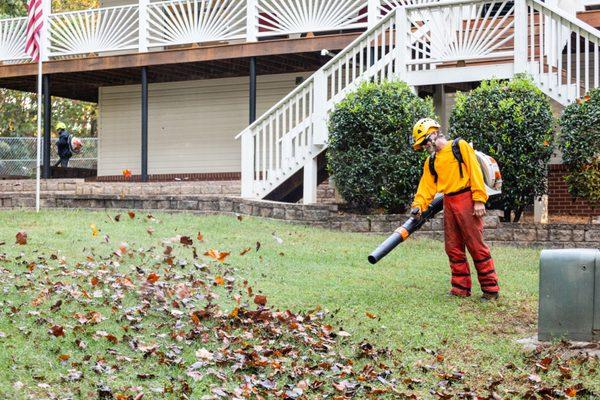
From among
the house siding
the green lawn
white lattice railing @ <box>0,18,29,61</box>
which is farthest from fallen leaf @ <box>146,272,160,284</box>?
white lattice railing @ <box>0,18,29,61</box>

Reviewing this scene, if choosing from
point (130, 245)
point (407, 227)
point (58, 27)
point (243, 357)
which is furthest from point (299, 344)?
point (58, 27)

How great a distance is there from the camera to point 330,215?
14.4m

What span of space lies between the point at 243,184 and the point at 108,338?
8.85 meters

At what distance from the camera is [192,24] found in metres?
20.0

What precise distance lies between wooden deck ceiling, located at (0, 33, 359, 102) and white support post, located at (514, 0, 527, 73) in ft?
15.2

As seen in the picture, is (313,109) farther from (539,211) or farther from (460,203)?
(460,203)

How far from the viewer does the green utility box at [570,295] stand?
A: 7.64 meters

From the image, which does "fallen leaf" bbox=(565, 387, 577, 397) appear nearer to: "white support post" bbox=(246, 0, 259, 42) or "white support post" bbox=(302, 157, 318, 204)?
"white support post" bbox=(302, 157, 318, 204)

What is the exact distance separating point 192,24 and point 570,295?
44.9 ft

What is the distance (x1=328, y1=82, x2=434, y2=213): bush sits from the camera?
1371cm

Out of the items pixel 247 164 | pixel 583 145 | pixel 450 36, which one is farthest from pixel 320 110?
pixel 583 145

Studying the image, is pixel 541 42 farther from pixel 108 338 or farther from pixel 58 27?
pixel 58 27

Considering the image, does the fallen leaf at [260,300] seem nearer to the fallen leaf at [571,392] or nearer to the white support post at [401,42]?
the fallen leaf at [571,392]

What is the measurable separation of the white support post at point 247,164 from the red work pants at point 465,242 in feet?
23.1
